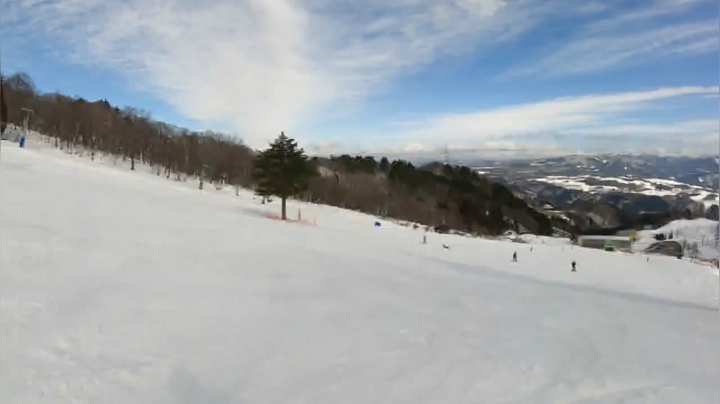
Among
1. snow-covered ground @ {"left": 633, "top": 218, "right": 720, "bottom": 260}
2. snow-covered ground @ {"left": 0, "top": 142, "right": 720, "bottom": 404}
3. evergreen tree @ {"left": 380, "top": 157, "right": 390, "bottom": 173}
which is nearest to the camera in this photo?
snow-covered ground @ {"left": 0, "top": 142, "right": 720, "bottom": 404}

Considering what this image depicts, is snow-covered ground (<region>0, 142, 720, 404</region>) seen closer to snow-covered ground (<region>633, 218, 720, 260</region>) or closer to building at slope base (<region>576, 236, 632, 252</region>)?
building at slope base (<region>576, 236, 632, 252</region>)

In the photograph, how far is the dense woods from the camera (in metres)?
69.3

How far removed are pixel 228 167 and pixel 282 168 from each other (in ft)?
151

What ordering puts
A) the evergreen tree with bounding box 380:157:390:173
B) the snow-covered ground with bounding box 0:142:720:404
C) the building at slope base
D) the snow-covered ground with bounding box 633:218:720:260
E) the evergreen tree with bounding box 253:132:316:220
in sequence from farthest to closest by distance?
the evergreen tree with bounding box 380:157:390:173
the snow-covered ground with bounding box 633:218:720:260
the building at slope base
the evergreen tree with bounding box 253:132:316:220
the snow-covered ground with bounding box 0:142:720:404

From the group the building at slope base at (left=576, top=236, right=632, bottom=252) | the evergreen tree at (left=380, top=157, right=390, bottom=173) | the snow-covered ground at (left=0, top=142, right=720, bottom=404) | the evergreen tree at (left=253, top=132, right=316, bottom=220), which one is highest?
the evergreen tree at (left=380, top=157, right=390, bottom=173)

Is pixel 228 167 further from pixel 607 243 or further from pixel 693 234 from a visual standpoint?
pixel 693 234

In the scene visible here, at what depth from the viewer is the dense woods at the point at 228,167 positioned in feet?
227

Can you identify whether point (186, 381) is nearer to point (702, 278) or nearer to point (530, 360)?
point (530, 360)

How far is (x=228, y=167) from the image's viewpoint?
76.1 meters

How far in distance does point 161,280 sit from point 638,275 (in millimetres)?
27035

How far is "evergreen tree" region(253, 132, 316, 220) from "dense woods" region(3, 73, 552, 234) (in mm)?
1078

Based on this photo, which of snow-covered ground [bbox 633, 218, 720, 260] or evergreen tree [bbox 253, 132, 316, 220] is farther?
snow-covered ground [bbox 633, 218, 720, 260]

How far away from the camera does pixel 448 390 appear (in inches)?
190

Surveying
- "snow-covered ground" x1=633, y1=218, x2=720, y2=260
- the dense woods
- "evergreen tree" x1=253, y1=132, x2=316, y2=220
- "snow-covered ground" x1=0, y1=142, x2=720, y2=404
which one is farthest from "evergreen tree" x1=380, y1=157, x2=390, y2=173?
"snow-covered ground" x1=0, y1=142, x2=720, y2=404
